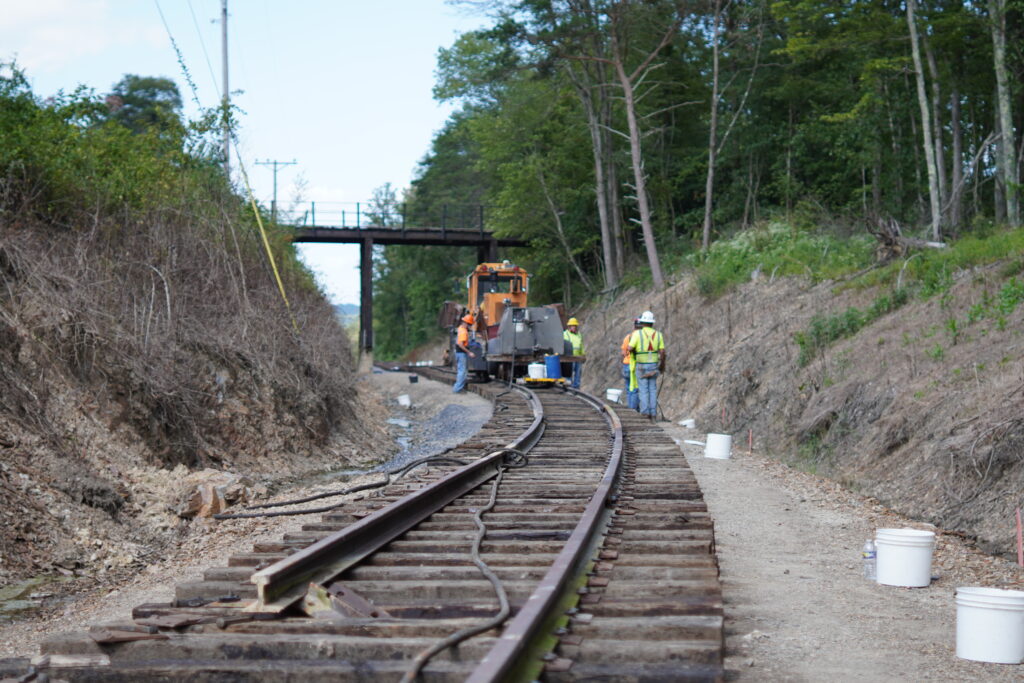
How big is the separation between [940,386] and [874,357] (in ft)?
10.0

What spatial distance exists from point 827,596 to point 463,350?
21271mm

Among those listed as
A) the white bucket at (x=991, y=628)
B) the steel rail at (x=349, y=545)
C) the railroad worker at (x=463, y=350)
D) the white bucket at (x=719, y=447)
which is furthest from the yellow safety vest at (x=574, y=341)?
the white bucket at (x=991, y=628)

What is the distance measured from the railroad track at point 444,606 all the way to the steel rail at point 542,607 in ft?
0.04

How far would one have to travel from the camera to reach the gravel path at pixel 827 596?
534 cm

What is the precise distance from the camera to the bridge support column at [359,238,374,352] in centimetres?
5172

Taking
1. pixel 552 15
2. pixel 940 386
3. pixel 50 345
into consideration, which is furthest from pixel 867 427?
pixel 552 15

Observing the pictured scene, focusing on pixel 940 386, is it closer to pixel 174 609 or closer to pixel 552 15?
pixel 174 609

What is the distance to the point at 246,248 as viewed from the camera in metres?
22.3

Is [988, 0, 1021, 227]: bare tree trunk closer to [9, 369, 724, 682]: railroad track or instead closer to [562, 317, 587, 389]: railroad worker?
[562, 317, 587, 389]: railroad worker

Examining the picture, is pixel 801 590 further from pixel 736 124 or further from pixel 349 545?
pixel 736 124

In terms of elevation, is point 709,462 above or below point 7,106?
below

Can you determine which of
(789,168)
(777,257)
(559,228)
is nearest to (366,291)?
(559,228)

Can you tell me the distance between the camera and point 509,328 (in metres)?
27.4

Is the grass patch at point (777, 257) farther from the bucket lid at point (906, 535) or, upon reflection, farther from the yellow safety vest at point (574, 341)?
the bucket lid at point (906, 535)
